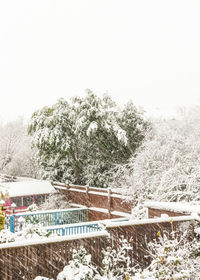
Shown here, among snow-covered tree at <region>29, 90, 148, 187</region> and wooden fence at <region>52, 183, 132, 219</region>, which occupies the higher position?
snow-covered tree at <region>29, 90, 148, 187</region>

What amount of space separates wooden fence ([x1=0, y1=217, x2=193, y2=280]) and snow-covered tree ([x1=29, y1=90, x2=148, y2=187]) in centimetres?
1147

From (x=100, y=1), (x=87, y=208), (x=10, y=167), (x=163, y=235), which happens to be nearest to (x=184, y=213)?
(x=163, y=235)

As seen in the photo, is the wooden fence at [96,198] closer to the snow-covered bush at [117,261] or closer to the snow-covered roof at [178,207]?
the snow-covered roof at [178,207]

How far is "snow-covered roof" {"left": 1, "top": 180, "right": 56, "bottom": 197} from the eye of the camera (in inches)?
731

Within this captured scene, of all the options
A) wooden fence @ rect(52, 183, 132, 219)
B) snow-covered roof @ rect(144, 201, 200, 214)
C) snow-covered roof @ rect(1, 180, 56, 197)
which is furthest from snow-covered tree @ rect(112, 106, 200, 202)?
snow-covered roof @ rect(1, 180, 56, 197)

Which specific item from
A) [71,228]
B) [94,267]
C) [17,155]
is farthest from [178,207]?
[17,155]

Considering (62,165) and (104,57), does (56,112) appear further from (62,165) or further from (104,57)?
(104,57)

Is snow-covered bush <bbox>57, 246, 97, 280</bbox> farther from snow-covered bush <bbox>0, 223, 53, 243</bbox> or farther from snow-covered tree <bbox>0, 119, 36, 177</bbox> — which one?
snow-covered tree <bbox>0, 119, 36, 177</bbox>

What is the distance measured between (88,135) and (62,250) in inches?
489

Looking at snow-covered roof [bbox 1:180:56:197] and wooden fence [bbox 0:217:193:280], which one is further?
snow-covered roof [bbox 1:180:56:197]

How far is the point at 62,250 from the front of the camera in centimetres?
576

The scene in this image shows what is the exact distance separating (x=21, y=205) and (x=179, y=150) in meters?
9.36

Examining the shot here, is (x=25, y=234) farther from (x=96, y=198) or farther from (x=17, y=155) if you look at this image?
(x=17, y=155)

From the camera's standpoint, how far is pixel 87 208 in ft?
59.2
